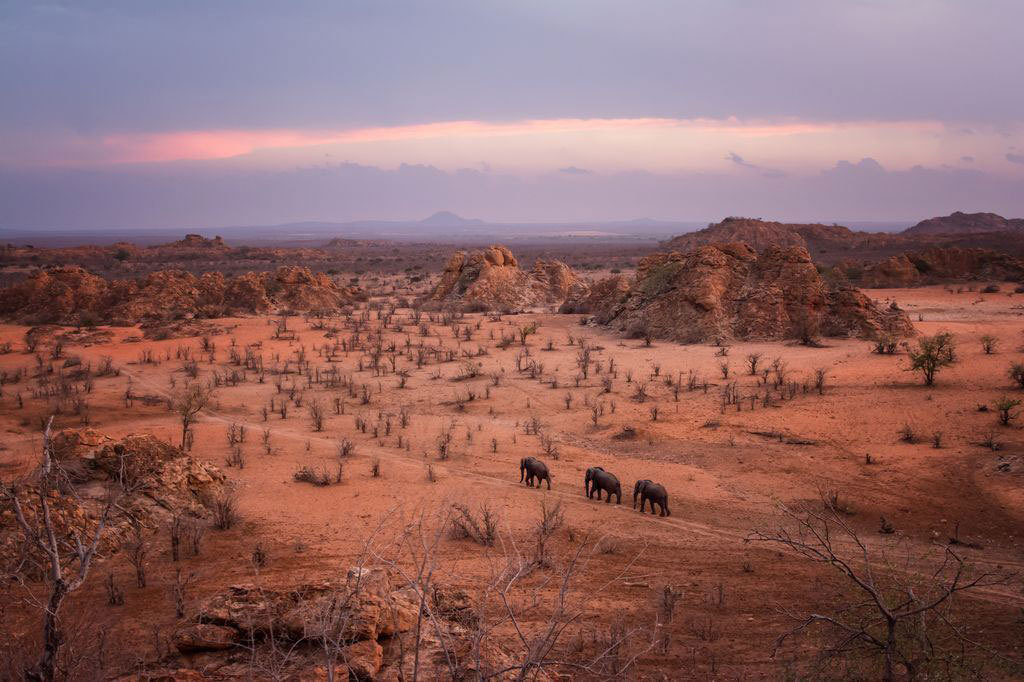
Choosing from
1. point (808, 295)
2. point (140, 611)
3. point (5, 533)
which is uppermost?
point (808, 295)

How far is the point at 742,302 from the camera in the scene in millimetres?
20500

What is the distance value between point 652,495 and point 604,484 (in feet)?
2.15

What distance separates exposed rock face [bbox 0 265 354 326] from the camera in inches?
983

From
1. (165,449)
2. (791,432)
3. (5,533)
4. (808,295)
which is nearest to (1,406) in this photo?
(165,449)

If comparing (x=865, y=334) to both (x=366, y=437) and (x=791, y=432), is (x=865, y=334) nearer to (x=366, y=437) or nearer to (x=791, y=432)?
(x=791, y=432)

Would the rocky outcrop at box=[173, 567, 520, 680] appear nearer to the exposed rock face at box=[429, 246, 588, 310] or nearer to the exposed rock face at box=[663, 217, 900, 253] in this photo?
the exposed rock face at box=[429, 246, 588, 310]

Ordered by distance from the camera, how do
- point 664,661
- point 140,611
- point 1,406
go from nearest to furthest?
point 664,661
point 140,611
point 1,406

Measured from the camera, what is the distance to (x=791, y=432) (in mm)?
11156

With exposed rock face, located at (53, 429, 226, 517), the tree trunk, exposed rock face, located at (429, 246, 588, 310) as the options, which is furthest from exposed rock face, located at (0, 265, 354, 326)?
the tree trunk

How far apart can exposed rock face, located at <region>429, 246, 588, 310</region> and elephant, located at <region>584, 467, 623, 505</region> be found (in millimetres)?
20041

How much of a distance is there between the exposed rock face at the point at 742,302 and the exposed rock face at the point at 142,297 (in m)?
14.8

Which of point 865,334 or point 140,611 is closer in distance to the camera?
point 140,611

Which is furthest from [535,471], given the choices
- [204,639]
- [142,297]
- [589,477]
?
[142,297]

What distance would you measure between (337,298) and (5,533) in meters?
24.4
